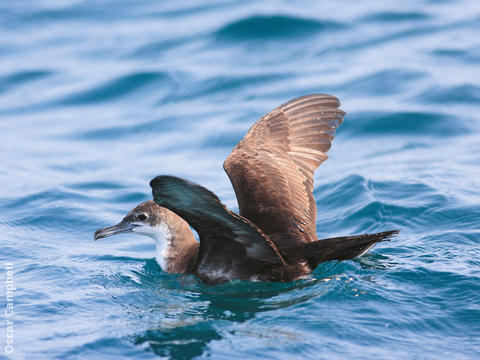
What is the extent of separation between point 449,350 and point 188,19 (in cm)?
1041

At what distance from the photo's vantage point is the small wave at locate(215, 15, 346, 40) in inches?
528

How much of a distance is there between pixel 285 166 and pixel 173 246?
1.31 meters

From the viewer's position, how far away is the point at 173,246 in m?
7.23

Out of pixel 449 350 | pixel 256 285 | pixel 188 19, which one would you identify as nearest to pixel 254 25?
pixel 188 19

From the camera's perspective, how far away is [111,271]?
23.9ft

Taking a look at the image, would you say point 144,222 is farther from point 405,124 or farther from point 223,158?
point 405,124

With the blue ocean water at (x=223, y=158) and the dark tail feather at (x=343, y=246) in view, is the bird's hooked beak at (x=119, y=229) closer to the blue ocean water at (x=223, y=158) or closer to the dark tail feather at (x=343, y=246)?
the blue ocean water at (x=223, y=158)

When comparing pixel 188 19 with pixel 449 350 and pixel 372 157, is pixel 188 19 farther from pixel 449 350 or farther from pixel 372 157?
pixel 449 350

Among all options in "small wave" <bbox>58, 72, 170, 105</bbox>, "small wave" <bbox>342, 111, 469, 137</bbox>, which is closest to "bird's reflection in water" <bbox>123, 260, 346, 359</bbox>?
"small wave" <bbox>342, 111, 469, 137</bbox>

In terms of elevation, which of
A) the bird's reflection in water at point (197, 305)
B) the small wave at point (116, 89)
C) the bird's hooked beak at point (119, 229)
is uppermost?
the small wave at point (116, 89)

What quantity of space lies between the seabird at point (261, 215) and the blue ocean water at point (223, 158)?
0.64 ft

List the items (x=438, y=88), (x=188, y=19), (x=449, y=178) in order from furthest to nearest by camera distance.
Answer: (x=188, y=19) → (x=438, y=88) → (x=449, y=178)

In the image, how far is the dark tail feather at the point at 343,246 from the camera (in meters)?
5.95

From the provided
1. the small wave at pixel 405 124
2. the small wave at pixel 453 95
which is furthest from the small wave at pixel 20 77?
the small wave at pixel 453 95
